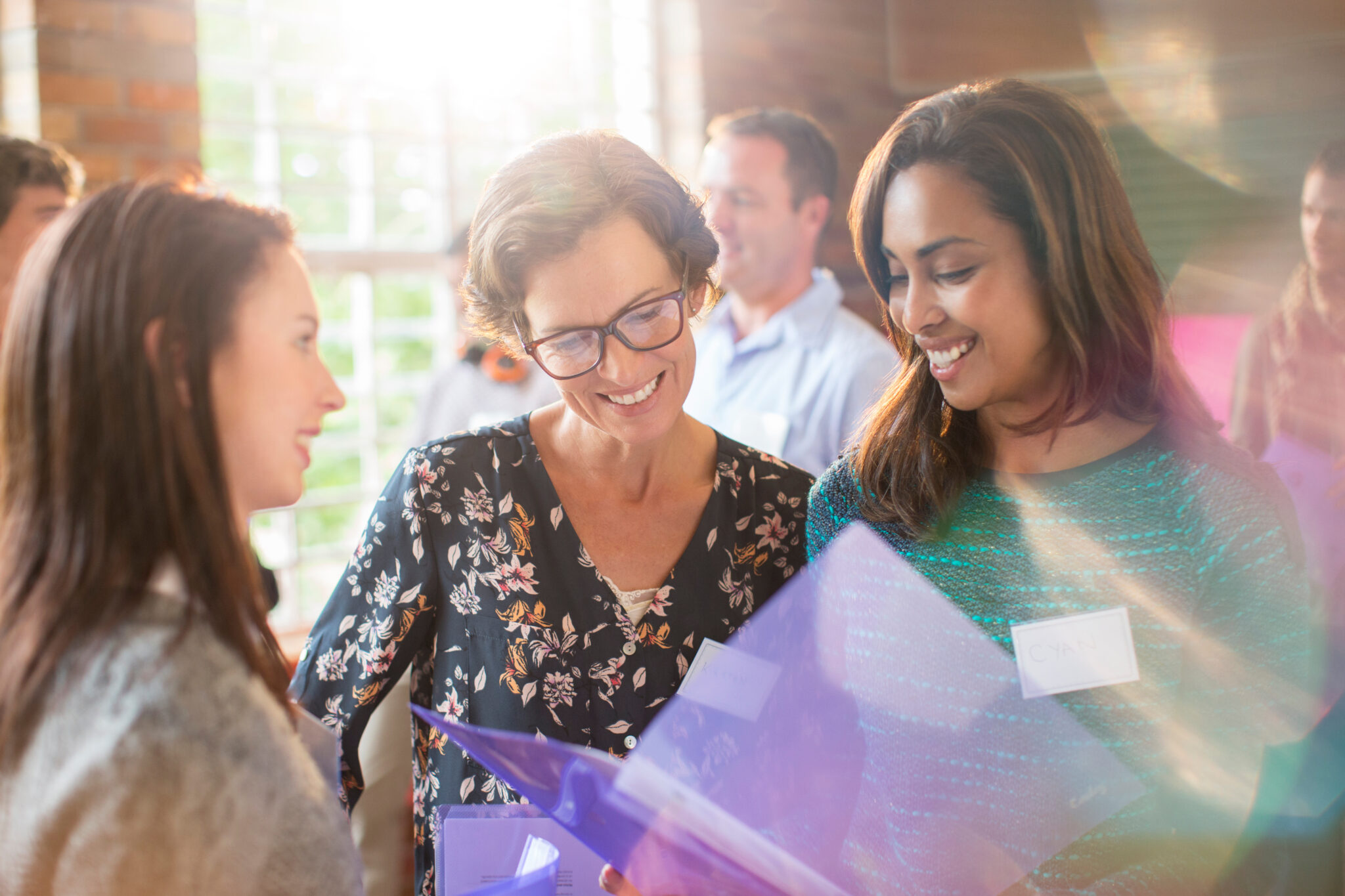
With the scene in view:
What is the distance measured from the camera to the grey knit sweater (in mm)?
651

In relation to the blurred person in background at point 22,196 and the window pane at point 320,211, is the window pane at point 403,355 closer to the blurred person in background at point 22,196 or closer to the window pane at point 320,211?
the window pane at point 320,211

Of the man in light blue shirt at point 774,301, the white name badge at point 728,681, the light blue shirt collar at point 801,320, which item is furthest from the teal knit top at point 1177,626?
the light blue shirt collar at point 801,320

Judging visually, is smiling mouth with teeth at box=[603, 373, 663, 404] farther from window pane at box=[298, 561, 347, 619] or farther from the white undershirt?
window pane at box=[298, 561, 347, 619]

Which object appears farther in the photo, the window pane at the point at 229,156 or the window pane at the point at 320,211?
the window pane at the point at 320,211

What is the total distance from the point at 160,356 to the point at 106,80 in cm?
253

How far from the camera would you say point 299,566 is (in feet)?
12.3

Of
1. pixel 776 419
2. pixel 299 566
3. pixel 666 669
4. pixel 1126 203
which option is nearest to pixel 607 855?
pixel 666 669

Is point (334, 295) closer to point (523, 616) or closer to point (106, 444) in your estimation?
point (523, 616)

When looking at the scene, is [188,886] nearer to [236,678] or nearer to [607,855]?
[236,678]

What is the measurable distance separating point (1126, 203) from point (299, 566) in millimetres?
3355

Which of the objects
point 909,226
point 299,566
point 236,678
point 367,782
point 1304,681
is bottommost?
point 299,566

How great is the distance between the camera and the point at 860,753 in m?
1.27

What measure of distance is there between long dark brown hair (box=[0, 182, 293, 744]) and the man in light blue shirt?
1.86m

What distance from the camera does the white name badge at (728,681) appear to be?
4.16 ft
